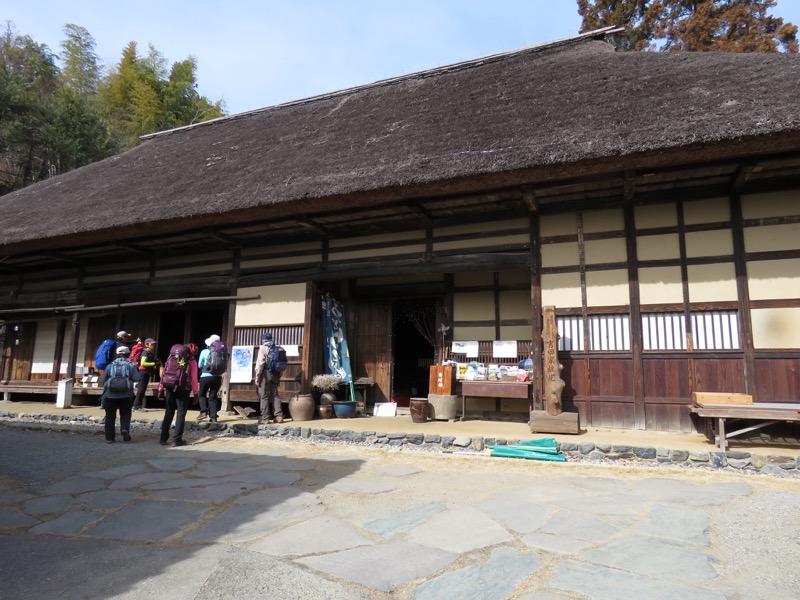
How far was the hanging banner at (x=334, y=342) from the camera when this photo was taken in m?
8.35

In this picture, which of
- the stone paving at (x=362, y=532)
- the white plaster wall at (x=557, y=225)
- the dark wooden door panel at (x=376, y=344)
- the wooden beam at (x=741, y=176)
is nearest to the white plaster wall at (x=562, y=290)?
the white plaster wall at (x=557, y=225)

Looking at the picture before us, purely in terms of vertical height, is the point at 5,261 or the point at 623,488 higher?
the point at 5,261

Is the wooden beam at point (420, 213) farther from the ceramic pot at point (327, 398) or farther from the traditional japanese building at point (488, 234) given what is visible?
the ceramic pot at point (327, 398)

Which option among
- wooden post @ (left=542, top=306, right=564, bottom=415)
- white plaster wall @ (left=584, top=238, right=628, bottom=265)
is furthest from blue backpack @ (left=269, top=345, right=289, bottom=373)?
white plaster wall @ (left=584, top=238, right=628, bottom=265)

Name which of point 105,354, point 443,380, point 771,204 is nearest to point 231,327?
point 105,354

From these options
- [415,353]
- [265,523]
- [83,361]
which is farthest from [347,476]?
[83,361]

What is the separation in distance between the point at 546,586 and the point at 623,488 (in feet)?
6.81

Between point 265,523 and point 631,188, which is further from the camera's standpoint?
point 631,188

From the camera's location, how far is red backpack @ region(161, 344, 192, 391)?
5.86 meters

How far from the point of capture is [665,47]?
1630 cm

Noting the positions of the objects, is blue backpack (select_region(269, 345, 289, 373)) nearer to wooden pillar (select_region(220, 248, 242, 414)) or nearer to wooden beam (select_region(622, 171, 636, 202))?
wooden pillar (select_region(220, 248, 242, 414))

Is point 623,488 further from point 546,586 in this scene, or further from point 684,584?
point 546,586

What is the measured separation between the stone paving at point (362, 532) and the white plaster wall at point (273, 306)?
11.7ft

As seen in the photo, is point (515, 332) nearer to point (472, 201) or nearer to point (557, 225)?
point (557, 225)
